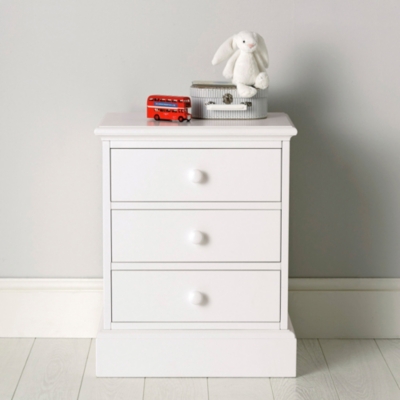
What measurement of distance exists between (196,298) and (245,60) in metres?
0.69

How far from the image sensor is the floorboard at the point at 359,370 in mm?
1954

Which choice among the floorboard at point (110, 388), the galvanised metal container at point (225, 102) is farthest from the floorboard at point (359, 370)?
the galvanised metal container at point (225, 102)

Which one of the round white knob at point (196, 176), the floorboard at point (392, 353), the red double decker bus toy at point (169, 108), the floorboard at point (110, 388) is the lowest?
the floorboard at point (110, 388)

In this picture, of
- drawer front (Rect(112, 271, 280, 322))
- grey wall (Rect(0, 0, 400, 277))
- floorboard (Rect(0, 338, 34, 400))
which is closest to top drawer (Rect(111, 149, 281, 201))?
drawer front (Rect(112, 271, 280, 322))

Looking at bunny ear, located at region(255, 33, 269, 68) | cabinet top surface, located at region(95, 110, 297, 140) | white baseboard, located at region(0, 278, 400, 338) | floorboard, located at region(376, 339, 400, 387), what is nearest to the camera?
cabinet top surface, located at region(95, 110, 297, 140)

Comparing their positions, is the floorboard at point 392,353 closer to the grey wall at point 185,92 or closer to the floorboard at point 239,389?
the grey wall at point 185,92

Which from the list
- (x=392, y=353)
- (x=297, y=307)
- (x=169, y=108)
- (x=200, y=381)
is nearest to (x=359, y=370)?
(x=392, y=353)

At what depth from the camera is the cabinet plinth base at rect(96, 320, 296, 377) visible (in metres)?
1.99

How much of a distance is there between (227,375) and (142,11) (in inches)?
44.5

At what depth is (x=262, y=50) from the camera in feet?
6.52

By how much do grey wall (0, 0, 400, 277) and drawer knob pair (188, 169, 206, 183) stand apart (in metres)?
0.39

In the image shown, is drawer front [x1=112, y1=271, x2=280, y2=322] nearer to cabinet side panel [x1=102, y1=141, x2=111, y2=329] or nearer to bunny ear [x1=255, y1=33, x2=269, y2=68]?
cabinet side panel [x1=102, y1=141, x2=111, y2=329]

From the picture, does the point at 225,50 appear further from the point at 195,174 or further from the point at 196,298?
the point at 196,298

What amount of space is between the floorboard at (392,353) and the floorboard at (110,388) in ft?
2.47
